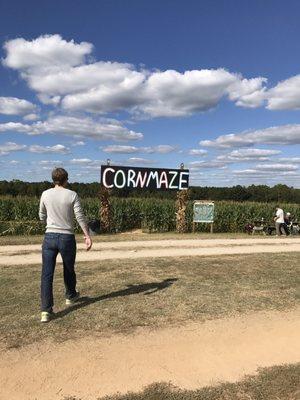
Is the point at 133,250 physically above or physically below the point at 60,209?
below

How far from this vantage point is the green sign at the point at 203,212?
2581 centimetres

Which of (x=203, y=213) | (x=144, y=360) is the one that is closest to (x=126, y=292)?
(x=144, y=360)

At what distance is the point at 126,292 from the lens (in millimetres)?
7660

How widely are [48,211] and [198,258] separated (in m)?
6.23

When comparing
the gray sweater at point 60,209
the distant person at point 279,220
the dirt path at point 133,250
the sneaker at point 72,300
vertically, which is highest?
the gray sweater at point 60,209

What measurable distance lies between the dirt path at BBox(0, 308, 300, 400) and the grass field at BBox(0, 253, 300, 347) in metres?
0.38

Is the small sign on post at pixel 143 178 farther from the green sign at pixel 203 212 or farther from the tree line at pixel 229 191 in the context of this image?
the tree line at pixel 229 191

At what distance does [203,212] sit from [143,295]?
1874cm

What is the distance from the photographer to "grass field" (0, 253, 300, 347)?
5.93 meters

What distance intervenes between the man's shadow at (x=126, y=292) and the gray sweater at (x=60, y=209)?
108 centimetres

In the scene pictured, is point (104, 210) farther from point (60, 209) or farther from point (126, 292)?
point (60, 209)

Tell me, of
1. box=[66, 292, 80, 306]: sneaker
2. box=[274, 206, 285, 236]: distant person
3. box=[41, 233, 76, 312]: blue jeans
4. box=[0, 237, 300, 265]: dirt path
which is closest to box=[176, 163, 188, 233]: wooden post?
box=[274, 206, 285, 236]: distant person

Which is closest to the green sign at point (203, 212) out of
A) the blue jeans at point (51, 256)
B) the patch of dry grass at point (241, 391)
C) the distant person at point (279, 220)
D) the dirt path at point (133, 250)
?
the distant person at point (279, 220)

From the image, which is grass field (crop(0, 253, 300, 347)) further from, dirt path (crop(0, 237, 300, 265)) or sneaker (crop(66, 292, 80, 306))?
dirt path (crop(0, 237, 300, 265))
